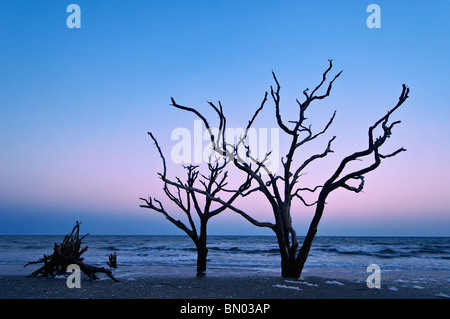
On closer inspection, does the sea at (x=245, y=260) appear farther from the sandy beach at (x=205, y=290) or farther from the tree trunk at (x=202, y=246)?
the sandy beach at (x=205, y=290)

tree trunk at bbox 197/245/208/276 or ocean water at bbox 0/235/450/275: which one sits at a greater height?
tree trunk at bbox 197/245/208/276

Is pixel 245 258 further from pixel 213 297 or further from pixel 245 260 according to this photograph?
pixel 213 297

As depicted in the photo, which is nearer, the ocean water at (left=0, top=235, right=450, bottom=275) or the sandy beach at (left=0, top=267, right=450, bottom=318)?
the sandy beach at (left=0, top=267, right=450, bottom=318)

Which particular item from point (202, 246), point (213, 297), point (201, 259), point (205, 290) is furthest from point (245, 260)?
point (213, 297)

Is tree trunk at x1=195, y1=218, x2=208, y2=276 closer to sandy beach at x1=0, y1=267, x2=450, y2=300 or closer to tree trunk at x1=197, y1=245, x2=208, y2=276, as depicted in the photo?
tree trunk at x1=197, y1=245, x2=208, y2=276

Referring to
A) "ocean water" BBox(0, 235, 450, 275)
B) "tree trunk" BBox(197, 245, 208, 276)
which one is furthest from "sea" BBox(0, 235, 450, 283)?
"tree trunk" BBox(197, 245, 208, 276)

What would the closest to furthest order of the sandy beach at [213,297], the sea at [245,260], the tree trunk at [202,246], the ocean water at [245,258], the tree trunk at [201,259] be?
1. the sandy beach at [213,297]
2. the tree trunk at [202,246]
3. the tree trunk at [201,259]
4. the sea at [245,260]
5. the ocean water at [245,258]

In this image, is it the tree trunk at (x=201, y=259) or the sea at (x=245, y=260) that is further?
the sea at (x=245, y=260)

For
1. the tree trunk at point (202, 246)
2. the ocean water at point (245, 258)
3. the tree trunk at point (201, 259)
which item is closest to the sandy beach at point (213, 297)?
the tree trunk at point (202, 246)

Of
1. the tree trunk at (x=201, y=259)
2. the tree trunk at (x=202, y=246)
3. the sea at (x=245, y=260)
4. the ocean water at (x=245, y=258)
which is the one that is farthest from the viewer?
the ocean water at (x=245, y=258)

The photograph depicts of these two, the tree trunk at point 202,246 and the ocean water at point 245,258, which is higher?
the tree trunk at point 202,246
